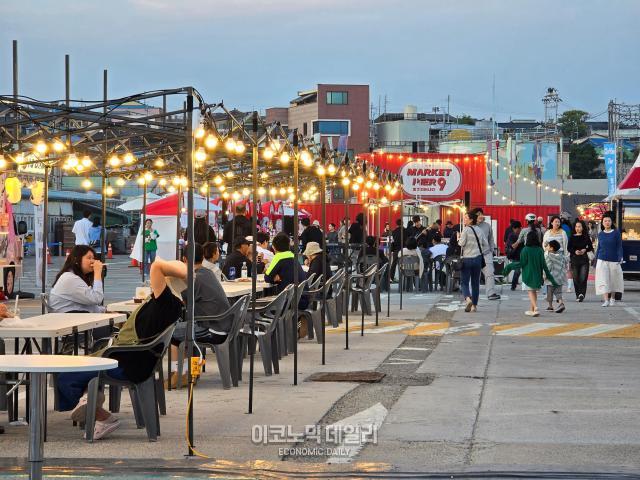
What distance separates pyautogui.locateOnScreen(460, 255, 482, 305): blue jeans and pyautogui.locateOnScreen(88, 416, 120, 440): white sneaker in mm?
13858

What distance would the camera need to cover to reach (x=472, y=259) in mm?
22922

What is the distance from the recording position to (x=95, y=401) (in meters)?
9.38

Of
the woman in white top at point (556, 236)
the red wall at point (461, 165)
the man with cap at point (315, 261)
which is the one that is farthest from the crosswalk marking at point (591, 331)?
the red wall at point (461, 165)

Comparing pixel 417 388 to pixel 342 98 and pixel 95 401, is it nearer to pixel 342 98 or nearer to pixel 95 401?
pixel 95 401

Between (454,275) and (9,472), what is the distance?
870 inches

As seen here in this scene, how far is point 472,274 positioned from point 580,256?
13.8 ft

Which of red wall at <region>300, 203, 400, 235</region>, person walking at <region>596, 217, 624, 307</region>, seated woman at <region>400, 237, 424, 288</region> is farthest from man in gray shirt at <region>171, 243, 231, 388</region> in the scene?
red wall at <region>300, 203, 400, 235</region>

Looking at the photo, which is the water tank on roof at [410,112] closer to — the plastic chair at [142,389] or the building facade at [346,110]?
the building facade at [346,110]

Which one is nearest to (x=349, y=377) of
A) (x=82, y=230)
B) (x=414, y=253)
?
(x=414, y=253)

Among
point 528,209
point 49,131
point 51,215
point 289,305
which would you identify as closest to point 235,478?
point 289,305

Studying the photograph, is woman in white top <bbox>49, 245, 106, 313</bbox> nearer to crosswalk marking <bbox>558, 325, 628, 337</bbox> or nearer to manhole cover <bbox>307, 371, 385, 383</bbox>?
manhole cover <bbox>307, 371, 385, 383</bbox>

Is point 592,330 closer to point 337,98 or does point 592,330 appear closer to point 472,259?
point 472,259

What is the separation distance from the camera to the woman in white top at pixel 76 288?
1236cm

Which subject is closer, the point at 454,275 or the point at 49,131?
the point at 49,131
